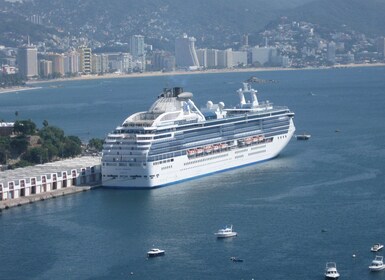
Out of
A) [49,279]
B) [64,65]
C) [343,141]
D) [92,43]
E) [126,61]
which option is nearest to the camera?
[49,279]

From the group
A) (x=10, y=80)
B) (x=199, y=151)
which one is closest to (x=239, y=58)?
(x=10, y=80)

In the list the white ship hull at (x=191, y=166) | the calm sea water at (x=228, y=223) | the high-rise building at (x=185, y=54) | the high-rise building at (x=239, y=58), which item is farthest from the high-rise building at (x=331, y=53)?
the white ship hull at (x=191, y=166)

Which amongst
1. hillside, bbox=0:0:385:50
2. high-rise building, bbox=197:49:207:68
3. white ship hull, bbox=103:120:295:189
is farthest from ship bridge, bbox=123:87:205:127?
hillside, bbox=0:0:385:50

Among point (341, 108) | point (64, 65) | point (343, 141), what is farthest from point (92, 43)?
point (343, 141)

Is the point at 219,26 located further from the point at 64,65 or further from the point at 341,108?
the point at 341,108

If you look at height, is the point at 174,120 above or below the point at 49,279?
above

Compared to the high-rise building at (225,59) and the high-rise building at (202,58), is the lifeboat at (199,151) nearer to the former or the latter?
the high-rise building at (202,58)

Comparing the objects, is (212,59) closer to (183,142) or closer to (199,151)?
(199,151)
